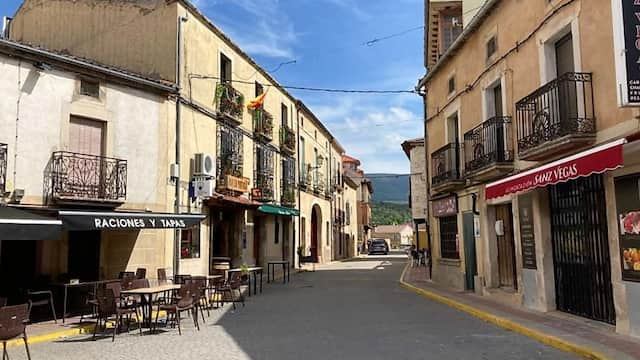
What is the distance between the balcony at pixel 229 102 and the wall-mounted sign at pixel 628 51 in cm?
1424

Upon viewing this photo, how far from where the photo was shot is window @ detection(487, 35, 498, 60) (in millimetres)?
13694

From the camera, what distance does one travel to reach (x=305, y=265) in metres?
33.7

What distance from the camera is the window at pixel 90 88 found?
13461 millimetres

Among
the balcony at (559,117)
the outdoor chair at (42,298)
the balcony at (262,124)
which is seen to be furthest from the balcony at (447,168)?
the outdoor chair at (42,298)

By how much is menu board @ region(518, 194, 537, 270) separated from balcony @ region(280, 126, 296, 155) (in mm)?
16623

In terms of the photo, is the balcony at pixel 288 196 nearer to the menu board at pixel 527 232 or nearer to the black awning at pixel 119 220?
the black awning at pixel 119 220

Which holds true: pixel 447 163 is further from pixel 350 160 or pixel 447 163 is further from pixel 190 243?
pixel 350 160

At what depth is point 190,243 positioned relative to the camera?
17391mm

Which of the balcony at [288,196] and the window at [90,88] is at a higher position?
the window at [90,88]

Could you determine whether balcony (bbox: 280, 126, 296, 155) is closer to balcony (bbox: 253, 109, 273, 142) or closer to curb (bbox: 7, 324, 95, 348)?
balcony (bbox: 253, 109, 273, 142)

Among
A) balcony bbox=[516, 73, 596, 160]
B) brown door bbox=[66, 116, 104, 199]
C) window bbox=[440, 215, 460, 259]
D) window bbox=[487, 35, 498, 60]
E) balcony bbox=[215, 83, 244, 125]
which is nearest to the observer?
balcony bbox=[516, 73, 596, 160]

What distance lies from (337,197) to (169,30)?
28985 millimetres

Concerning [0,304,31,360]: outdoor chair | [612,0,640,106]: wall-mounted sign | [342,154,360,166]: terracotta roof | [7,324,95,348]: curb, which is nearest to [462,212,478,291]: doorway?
[612,0,640,106]: wall-mounted sign

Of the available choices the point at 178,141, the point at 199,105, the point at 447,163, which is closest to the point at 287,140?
the point at 199,105
